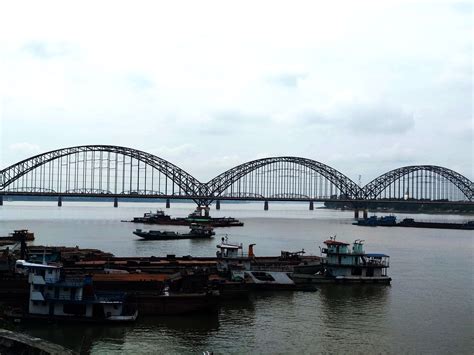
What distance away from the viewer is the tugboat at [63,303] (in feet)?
110

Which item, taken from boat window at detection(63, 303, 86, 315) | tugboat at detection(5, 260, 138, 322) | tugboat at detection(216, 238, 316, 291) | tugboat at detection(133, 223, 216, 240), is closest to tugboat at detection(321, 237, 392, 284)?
tugboat at detection(216, 238, 316, 291)

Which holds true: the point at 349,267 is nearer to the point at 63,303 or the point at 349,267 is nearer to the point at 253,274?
the point at 253,274

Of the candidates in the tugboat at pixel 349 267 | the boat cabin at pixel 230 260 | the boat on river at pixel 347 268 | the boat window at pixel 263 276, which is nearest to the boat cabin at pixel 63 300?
the boat cabin at pixel 230 260

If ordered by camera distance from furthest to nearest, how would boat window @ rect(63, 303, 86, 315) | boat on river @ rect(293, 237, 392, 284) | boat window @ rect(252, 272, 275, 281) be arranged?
1. boat on river @ rect(293, 237, 392, 284)
2. boat window @ rect(252, 272, 275, 281)
3. boat window @ rect(63, 303, 86, 315)

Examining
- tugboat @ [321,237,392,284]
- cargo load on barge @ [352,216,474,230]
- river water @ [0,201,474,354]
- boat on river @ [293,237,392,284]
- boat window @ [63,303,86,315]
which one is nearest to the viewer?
river water @ [0,201,474,354]

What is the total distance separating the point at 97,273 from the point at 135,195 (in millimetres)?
138222

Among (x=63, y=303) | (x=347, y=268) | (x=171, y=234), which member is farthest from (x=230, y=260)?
(x=171, y=234)

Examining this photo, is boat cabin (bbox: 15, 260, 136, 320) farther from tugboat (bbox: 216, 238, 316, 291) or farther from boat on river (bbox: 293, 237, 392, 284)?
boat on river (bbox: 293, 237, 392, 284)

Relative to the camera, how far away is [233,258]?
164ft

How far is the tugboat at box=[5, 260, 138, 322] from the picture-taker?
110 ft

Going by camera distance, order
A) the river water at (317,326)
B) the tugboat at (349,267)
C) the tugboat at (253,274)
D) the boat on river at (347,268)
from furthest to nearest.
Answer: the tugboat at (349,267), the boat on river at (347,268), the tugboat at (253,274), the river water at (317,326)

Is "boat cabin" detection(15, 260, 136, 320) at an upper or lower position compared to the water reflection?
upper

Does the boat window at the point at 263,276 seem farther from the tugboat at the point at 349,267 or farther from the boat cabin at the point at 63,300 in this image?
the boat cabin at the point at 63,300

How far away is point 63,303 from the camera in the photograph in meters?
33.8
